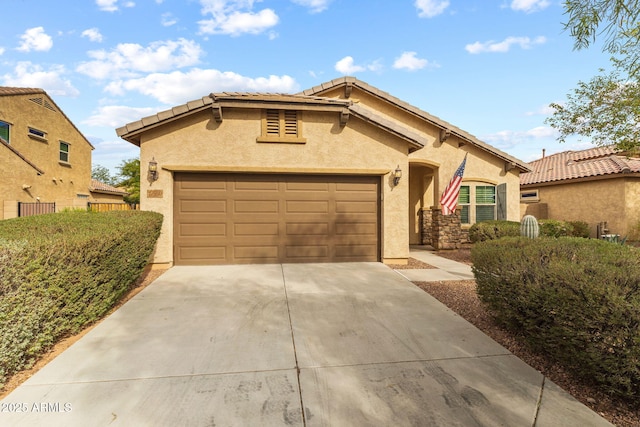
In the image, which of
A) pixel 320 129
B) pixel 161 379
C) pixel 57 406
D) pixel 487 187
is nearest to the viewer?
pixel 57 406

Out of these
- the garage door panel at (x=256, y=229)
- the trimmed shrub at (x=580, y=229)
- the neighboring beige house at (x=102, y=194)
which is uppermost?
the neighboring beige house at (x=102, y=194)

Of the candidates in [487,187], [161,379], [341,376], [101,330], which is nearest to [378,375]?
[341,376]

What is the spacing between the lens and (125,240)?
5.14 m

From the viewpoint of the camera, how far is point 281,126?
8.30m

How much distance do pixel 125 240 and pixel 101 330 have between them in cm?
154

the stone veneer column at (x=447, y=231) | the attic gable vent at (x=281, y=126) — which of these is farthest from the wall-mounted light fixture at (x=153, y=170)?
the stone veneer column at (x=447, y=231)

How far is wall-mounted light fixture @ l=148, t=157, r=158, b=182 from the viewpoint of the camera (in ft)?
25.5

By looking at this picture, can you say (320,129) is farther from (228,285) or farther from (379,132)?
(228,285)

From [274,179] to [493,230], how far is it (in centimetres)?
780

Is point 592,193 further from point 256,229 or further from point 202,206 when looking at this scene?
point 202,206

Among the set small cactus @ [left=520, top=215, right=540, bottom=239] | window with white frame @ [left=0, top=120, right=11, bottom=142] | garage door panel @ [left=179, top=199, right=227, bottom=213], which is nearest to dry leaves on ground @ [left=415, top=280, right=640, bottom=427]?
small cactus @ [left=520, top=215, right=540, bottom=239]

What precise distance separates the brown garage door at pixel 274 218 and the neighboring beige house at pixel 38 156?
10.5 m

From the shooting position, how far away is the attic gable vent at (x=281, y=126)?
8.25m

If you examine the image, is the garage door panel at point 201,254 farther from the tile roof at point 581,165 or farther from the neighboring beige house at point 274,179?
the tile roof at point 581,165
